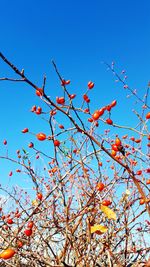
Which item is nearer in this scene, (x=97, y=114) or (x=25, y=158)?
(x=97, y=114)

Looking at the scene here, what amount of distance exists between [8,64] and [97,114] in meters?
1.09

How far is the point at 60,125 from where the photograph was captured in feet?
10.5

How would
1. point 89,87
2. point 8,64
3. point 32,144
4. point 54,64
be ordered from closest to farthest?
1. point 8,64
2. point 54,64
3. point 89,87
4. point 32,144

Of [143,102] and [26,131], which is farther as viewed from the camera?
[143,102]

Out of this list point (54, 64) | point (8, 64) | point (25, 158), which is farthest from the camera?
point (25, 158)

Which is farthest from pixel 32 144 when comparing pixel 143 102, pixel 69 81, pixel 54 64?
pixel 54 64

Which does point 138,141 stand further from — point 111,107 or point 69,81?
point 69,81

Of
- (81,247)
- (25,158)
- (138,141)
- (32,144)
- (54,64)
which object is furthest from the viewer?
(25,158)

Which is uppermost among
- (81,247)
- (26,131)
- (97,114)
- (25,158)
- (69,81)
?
(25,158)

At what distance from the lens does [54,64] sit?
1501mm

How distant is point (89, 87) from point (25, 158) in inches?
72.6

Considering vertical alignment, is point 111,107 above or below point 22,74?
above

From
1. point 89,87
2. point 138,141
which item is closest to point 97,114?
point 89,87

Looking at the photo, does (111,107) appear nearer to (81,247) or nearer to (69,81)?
(69,81)
